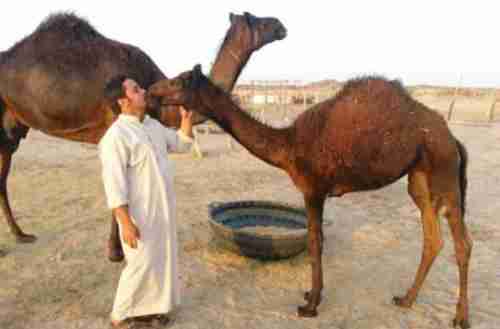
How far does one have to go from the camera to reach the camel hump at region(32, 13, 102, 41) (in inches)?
200

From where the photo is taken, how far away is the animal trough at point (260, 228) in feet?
15.7

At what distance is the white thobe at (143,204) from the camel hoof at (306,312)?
48.6 inches

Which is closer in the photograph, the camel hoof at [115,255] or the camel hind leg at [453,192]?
the camel hind leg at [453,192]

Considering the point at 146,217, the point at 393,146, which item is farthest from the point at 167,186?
the point at 393,146

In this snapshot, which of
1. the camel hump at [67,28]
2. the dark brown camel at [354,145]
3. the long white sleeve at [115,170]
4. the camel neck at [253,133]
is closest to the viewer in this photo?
the long white sleeve at [115,170]

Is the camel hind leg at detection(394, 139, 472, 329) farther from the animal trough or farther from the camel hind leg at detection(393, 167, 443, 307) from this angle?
the animal trough

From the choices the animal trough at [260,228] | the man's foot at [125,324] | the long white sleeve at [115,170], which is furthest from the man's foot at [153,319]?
the animal trough at [260,228]

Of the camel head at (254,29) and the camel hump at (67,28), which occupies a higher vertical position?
the camel head at (254,29)

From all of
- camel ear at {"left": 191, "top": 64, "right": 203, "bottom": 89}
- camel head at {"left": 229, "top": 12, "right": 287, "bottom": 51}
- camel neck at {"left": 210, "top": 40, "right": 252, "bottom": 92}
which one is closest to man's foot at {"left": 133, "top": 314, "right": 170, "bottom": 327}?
camel ear at {"left": 191, "top": 64, "right": 203, "bottom": 89}

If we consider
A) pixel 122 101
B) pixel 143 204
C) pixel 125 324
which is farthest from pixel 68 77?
pixel 125 324

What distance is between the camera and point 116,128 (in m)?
3.33

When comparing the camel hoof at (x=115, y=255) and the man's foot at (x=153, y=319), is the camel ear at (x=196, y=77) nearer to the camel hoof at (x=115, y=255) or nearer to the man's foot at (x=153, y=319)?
the man's foot at (x=153, y=319)

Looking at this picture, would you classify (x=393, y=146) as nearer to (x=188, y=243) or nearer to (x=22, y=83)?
(x=188, y=243)

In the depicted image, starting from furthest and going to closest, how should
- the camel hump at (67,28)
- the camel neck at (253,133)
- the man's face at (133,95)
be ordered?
the camel hump at (67,28) < the camel neck at (253,133) < the man's face at (133,95)
